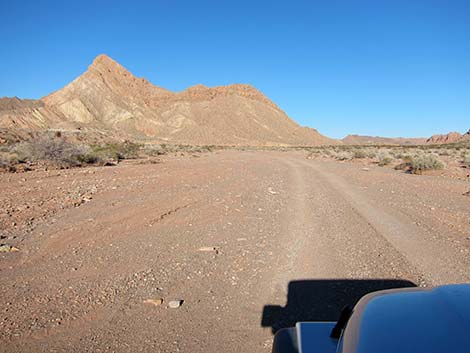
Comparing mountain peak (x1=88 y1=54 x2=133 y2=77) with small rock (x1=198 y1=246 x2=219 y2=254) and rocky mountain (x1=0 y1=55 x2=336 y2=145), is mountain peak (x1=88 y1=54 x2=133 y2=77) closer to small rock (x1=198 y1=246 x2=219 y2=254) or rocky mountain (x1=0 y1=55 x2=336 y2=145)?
rocky mountain (x1=0 y1=55 x2=336 y2=145)

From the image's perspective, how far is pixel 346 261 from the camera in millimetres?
5645

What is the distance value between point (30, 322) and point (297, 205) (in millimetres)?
7288

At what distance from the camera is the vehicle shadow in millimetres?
3918

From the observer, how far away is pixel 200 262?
563cm

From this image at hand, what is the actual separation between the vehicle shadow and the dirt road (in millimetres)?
22

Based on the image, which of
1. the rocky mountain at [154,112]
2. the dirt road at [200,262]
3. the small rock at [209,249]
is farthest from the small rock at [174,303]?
the rocky mountain at [154,112]

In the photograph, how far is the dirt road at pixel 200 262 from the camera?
3799 millimetres

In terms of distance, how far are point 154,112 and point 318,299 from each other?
10567 centimetres

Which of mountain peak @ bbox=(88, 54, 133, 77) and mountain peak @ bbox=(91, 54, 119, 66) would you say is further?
mountain peak @ bbox=(91, 54, 119, 66)

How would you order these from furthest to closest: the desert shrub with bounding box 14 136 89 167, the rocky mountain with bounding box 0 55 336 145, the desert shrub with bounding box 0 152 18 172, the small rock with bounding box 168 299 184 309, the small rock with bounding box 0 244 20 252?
the rocky mountain with bounding box 0 55 336 145
the desert shrub with bounding box 14 136 89 167
the desert shrub with bounding box 0 152 18 172
the small rock with bounding box 0 244 20 252
the small rock with bounding box 168 299 184 309

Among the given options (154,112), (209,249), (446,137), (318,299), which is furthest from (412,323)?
(446,137)

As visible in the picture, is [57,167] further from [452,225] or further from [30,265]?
[452,225]

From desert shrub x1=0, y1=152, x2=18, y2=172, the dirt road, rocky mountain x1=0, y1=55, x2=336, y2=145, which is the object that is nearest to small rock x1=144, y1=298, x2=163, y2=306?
the dirt road

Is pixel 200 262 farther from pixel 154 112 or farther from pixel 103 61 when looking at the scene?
pixel 103 61
